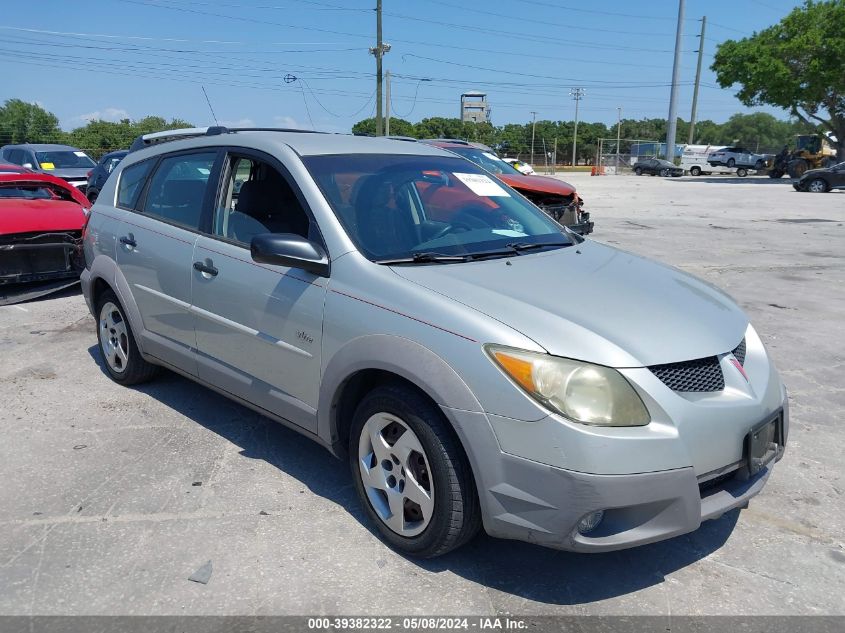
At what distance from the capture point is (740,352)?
3061 mm

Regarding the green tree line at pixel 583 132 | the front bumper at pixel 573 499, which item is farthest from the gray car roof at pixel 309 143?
the green tree line at pixel 583 132

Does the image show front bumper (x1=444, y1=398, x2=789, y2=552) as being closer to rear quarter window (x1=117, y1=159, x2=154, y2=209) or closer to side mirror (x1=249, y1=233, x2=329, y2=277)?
side mirror (x1=249, y1=233, x2=329, y2=277)

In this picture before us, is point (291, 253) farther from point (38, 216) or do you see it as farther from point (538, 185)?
point (538, 185)

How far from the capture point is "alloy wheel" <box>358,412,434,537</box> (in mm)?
2932

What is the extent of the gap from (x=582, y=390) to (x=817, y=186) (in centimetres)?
2998

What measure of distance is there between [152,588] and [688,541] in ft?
7.58

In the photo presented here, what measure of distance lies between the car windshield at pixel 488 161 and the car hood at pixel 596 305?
881 centimetres

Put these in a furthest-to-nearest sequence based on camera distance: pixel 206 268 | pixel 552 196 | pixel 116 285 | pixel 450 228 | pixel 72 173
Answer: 1. pixel 72 173
2. pixel 552 196
3. pixel 116 285
4. pixel 206 268
5. pixel 450 228

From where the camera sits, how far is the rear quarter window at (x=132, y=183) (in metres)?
4.89

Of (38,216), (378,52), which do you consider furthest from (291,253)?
(378,52)

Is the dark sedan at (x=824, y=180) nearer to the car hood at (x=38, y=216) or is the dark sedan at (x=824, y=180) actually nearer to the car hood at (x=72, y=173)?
the car hood at (x=72, y=173)

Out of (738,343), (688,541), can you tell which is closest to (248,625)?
(688,541)

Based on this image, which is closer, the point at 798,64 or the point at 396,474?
the point at 396,474

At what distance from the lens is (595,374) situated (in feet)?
8.41
